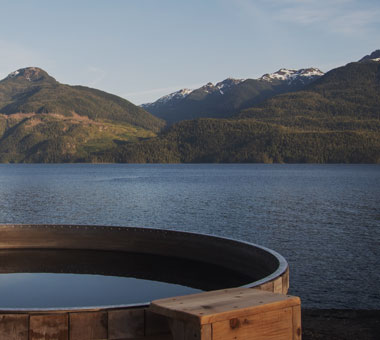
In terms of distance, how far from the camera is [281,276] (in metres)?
7.73

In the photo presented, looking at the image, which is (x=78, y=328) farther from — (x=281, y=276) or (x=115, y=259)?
(x=115, y=259)

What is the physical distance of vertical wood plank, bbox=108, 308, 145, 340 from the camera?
19.5ft

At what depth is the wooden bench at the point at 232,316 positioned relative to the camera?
4.88 metres

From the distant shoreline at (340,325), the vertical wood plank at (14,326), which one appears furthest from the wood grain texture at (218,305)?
the distant shoreline at (340,325)

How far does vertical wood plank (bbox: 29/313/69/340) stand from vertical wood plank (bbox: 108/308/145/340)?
552 mm

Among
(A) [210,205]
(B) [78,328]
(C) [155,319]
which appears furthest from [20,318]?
(A) [210,205]

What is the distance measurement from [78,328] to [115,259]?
8.42 meters

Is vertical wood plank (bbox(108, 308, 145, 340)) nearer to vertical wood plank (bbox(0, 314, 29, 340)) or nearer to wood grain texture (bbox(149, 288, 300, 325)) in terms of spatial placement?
wood grain texture (bbox(149, 288, 300, 325))

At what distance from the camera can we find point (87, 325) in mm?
5906

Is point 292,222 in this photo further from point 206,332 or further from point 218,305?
point 206,332

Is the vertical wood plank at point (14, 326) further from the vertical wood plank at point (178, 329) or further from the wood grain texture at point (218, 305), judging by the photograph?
the vertical wood plank at point (178, 329)

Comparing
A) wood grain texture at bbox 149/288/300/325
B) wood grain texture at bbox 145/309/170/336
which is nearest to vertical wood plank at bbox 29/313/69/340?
wood grain texture at bbox 145/309/170/336

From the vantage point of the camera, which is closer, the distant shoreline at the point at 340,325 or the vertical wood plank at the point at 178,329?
the vertical wood plank at the point at 178,329

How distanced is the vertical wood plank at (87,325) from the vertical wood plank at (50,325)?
10 centimetres
